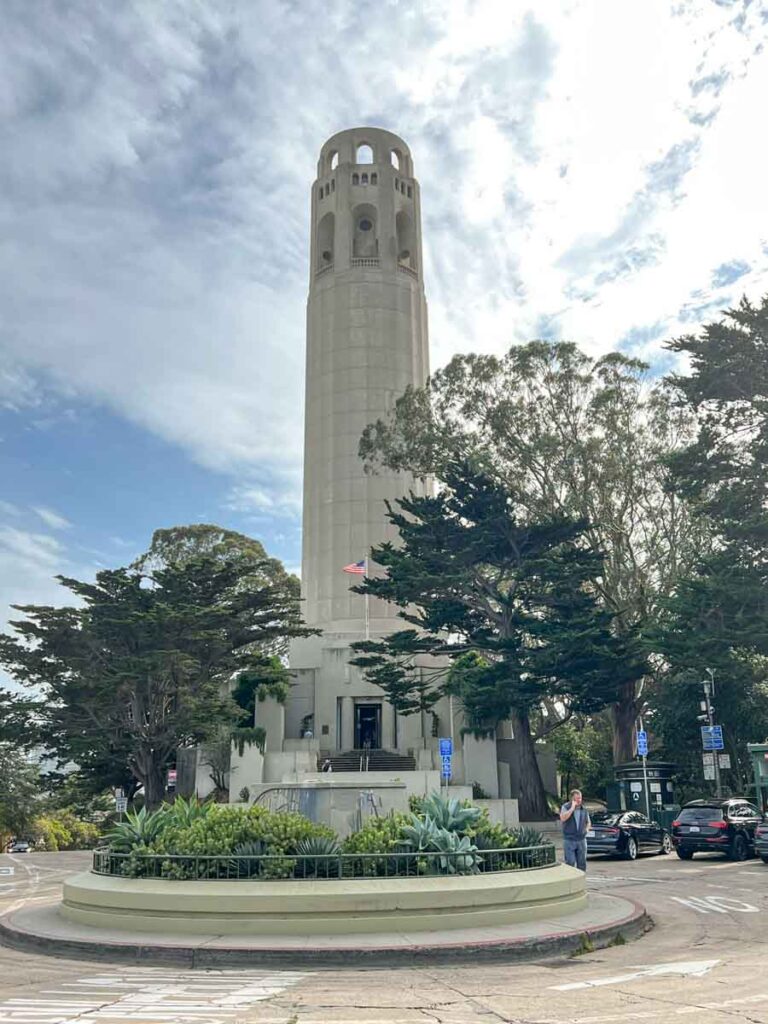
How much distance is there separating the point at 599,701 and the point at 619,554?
798 centimetres

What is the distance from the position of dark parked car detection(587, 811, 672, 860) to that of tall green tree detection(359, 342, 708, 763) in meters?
16.4

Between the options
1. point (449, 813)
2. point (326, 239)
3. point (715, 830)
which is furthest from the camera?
point (326, 239)

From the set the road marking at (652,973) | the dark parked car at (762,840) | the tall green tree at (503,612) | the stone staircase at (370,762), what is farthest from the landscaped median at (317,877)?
the stone staircase at (370,762)

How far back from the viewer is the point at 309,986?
895cm

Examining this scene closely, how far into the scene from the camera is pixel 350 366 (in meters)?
61.3

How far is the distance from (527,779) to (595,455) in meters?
15.7

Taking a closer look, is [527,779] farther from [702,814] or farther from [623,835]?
[702,814]

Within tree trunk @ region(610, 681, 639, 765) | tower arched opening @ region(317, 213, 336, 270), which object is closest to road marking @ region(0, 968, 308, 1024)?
tree trunk @ region(610, 681, 639, 765)

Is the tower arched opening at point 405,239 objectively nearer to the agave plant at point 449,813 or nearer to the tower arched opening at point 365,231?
the tower arched opening at point 365,231

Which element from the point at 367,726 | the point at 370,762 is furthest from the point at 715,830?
the point at 367,726

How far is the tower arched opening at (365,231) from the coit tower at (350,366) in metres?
0.10

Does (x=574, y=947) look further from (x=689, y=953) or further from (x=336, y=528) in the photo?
(x=336, y=528)

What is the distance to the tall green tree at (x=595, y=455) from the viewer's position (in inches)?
1721

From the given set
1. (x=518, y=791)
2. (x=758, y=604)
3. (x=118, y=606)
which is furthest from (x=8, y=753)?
(x=758, y=604)
